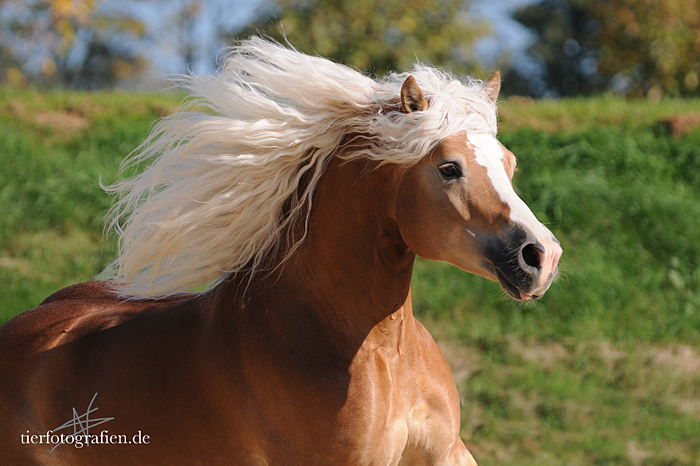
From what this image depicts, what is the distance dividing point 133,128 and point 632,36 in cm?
1348

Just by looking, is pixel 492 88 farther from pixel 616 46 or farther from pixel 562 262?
pixel 616 46

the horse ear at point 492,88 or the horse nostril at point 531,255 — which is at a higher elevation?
the horse ear at point 492,88

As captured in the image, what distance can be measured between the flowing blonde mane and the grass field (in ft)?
9.72

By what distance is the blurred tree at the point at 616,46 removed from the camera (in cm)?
1553

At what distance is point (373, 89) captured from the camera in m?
2.16

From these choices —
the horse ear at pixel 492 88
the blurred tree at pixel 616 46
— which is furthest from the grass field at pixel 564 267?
the blurred tree at pixel 616 46

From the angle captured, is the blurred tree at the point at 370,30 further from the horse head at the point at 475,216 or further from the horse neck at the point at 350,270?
the horse head at the point at 475,216

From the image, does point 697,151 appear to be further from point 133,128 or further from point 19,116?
point 19,116

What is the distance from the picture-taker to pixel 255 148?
219cm

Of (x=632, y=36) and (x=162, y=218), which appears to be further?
(x=632, y=36)

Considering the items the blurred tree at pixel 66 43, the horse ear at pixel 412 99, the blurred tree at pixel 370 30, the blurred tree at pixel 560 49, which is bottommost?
the blurred tree at pixel 560 49

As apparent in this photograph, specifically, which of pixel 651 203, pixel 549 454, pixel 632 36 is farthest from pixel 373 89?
pixel 632 36

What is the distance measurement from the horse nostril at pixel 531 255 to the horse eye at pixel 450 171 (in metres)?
0.29

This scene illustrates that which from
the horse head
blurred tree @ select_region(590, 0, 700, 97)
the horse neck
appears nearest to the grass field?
the horse neck
